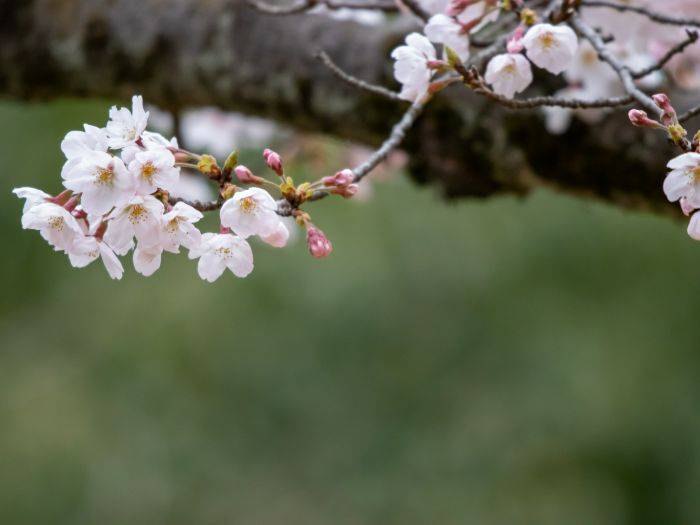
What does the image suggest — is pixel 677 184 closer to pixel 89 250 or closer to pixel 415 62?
pixel 415 62

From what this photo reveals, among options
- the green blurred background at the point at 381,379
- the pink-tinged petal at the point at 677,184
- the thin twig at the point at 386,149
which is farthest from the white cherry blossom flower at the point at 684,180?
the green blurred background at the point at 381,379

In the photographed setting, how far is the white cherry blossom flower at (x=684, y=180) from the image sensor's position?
65 centimetres

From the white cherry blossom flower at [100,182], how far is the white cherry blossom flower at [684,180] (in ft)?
1.20

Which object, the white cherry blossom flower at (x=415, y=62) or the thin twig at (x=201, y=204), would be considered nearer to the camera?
the thin twig at (x=201, y=204)

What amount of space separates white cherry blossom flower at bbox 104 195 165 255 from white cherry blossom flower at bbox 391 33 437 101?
25cm


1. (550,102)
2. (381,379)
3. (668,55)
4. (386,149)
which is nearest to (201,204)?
(386,149)

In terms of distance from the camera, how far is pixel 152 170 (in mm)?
654

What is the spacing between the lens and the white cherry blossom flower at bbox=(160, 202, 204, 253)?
2.17 ft

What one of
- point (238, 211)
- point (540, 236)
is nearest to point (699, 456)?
point (540, 236)

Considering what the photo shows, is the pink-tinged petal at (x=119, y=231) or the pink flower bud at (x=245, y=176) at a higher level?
the pink flower bud at (x=245, y=176)

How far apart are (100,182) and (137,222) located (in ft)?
0.12

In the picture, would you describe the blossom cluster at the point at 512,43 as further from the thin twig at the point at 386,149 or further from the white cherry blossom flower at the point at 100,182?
the white cherry blossom flower at the point at 100,182

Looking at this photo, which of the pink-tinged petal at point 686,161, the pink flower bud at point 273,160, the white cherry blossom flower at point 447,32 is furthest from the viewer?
the white cherry blossom flower at point 447,32

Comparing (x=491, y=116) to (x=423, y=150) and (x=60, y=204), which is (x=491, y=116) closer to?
(x=423, y=150)
